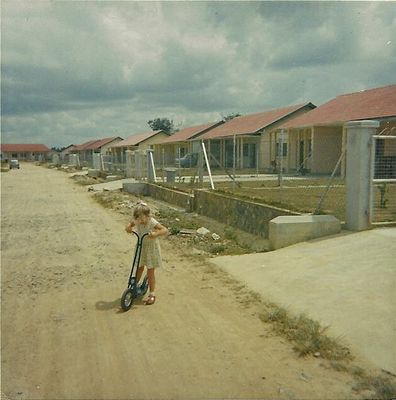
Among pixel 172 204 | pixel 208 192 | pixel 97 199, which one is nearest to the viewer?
pixel 208 192

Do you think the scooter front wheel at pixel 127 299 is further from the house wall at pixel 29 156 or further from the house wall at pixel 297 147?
the house wall at pixel 29 156

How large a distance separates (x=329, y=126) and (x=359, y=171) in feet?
67.9

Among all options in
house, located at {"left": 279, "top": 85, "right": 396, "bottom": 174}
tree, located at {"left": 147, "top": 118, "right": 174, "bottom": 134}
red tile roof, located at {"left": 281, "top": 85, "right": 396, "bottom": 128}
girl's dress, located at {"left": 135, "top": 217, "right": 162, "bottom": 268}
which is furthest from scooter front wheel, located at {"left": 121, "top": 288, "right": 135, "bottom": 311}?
tree, located at {"left": 147, "top": 118, "right": 174, "bottom": 134}

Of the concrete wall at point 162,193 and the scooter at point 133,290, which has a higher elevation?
the scooter at point 133,290

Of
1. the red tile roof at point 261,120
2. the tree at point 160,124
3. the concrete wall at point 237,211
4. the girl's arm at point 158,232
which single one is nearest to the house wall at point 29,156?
the tree at point 160,124

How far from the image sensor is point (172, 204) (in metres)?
17.8

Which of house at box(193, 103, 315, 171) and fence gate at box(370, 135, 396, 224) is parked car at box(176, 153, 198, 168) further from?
fence gate at box(370, 135, 396, 224)

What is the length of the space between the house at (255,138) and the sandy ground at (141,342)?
82.5 feet

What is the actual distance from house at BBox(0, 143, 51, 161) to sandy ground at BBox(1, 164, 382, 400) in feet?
424

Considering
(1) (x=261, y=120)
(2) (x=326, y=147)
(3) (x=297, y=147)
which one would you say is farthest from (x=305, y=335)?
(1) (x=261, y=120)

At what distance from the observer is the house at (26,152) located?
5064 inches

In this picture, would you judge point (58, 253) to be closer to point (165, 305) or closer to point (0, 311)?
point (0, 311)

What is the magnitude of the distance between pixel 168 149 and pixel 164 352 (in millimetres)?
53267

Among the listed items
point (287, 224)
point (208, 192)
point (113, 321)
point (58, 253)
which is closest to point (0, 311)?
Result: point (113, 321)
